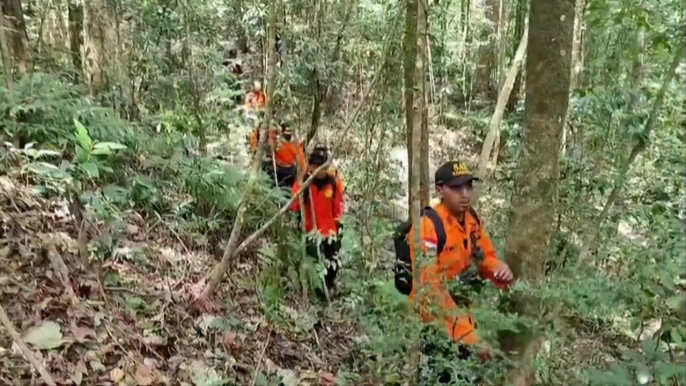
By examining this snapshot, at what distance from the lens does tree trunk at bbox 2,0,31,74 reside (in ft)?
23.7

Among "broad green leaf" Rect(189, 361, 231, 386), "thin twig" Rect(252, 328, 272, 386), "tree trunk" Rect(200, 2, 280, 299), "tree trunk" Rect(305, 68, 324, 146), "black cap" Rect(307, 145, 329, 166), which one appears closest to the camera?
"broad green leaf" Rect(189, 361, 231, 386)

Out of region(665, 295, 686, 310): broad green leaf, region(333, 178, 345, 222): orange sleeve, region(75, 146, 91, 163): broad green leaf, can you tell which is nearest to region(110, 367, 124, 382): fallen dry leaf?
region(75, 146, 91, 163): broad green leaf

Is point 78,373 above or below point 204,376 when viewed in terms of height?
above

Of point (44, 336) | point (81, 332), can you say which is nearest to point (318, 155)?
point (81, 332)

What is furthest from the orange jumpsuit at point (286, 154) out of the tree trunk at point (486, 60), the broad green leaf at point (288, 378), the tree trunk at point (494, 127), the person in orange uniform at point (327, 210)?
the tree trunk at point (486, 60)

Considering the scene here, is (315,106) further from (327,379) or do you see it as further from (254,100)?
(327,379)

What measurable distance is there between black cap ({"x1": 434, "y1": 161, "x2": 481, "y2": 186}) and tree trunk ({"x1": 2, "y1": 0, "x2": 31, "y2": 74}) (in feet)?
16.1

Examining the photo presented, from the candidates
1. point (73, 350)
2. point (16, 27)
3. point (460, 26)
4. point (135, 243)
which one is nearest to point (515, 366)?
point (73, 350)

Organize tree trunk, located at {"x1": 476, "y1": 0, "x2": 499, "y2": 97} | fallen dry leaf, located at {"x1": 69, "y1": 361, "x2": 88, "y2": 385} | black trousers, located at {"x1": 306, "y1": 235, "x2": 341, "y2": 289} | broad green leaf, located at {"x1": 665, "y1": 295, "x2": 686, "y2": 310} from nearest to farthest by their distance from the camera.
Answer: broad green leaf, located at {"x1": 665, "y1": 295, "x2": 686, "y2": 310} < fallen dry leaf, located at {"x1": 69, "y1": 361, "x2": 88, "y2": 385} < black trousers, located at {"x1": 306, "y1": 235, "x2": 341, "y2": 289} < tree trunk, located at {"x1": 476, "y1": 0, "x2": 499, "y2": 97}

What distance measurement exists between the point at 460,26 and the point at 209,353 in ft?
47.5

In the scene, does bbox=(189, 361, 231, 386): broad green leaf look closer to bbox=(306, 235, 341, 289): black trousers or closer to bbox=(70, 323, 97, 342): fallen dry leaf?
bbox=(70, 323, 97, 342): fallen dry leaf

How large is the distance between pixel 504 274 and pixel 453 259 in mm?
392

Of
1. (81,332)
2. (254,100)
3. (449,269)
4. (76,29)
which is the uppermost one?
(76,29)

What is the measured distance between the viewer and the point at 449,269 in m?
4.31
